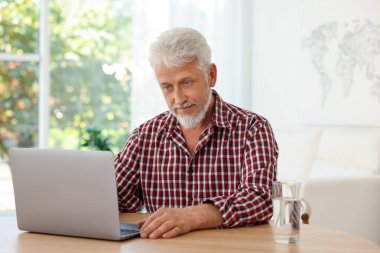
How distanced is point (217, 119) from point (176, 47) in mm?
272

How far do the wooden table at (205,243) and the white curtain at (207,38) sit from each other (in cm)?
345

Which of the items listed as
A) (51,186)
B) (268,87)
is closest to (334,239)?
(51,186)

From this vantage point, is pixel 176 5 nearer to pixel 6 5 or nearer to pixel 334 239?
pixel 6 5

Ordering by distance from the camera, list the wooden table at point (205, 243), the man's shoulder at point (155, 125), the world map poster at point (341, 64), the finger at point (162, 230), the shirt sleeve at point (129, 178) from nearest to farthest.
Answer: the wooden table at point (205, 243), the finger at point (162, 230), the shirt sleeve at point (129, 178), the man's shoulder at point (155, 125), the world map poster at point (341, 64)

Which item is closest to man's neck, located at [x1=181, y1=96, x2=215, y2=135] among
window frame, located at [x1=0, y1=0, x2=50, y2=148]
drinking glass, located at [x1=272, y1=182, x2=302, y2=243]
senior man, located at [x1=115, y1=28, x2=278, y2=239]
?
senior man, located at [x1=115, y1=28, x2=278, y2=239]

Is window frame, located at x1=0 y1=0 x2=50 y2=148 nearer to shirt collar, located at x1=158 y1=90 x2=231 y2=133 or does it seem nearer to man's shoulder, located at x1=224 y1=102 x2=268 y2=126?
shirt collar, located at x1=158 y1=90 x2=231 y2=133

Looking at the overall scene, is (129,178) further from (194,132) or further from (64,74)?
(64,74)

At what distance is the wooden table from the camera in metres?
1.58

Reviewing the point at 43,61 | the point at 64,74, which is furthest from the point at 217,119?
the point at 64,74

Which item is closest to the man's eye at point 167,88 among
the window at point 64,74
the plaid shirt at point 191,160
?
the plaid shirt at point 191,160

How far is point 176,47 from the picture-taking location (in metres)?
2.12

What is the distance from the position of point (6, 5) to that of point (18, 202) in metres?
3.78

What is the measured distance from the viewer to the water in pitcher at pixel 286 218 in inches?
62.7

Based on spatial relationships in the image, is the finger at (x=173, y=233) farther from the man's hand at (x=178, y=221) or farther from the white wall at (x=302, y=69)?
the white wall at (x=302, y=69)
